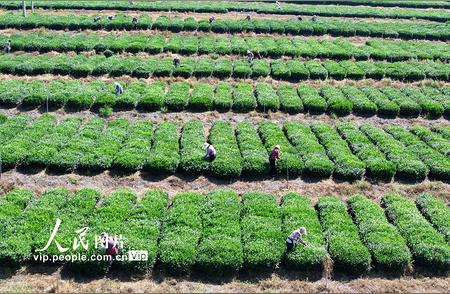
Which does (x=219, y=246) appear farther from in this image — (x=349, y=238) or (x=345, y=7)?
(x=345, y=7)

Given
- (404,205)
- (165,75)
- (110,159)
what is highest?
(165,75)

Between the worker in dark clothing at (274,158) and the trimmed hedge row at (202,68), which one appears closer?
the worker in dark clothing at (274,158)

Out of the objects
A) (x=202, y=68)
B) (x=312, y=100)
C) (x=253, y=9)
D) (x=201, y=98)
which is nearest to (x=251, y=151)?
(x=201, y=98)

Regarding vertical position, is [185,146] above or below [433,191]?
above

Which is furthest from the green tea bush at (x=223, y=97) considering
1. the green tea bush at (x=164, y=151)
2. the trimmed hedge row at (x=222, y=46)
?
the trimmed hedge row at (x=222, y=46)

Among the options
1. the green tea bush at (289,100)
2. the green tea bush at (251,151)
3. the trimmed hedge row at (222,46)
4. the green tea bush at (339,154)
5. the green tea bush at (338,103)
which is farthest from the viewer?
the trimmed hedge row at (222,46)

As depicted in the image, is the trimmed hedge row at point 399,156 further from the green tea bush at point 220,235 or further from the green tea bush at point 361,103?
the green tea bush at point 220,235

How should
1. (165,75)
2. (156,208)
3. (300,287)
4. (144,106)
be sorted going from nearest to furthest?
(300,287), (156,208), (144,106), (165,75)

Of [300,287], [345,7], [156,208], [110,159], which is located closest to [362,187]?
[300,287]
